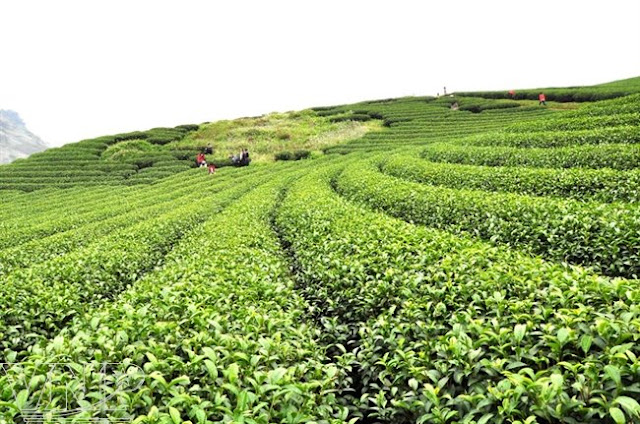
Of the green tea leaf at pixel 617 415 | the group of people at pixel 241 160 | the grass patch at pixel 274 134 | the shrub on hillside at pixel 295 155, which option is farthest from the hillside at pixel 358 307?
the grass patch at pixel 274 134

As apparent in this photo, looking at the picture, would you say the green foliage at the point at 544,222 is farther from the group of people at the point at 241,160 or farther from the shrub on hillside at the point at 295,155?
the shrub on hillside at the point at 295,155

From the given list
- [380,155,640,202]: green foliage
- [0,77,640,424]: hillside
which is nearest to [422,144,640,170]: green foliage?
[0,77,640,424]: hillside

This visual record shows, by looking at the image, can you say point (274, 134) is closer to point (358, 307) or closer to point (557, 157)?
point (557, 157)

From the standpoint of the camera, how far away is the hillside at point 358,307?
364 cm

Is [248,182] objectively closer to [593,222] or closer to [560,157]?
[560,157]

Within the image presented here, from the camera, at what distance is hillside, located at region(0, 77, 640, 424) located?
364 centimetres

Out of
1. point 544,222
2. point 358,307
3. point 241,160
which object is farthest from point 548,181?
point 241,160

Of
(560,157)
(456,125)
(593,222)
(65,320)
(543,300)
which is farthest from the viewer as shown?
(456,125)

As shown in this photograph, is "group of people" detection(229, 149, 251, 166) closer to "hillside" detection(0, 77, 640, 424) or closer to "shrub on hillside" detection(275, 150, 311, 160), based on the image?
"shrub on hillside" detection(275, 150, 311, 160)

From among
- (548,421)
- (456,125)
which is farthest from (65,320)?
(456,125)

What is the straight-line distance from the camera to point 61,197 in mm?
33375

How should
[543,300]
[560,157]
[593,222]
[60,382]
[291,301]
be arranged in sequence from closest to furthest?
1. [60,382]
2. [543,300]
3. [291,301]
4. [593,222]
5. [560,157]

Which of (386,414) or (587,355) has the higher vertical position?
(587,355)

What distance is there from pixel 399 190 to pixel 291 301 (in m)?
9.89
